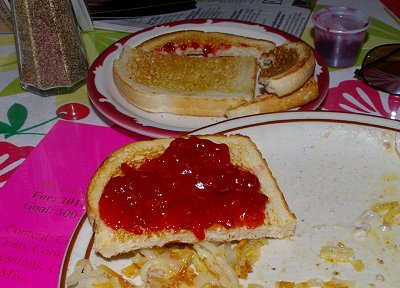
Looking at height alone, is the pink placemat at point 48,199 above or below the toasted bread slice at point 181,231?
below

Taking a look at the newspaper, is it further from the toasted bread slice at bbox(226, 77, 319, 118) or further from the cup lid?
the toasted bread slice at bbox(226, 77, 319, 118)

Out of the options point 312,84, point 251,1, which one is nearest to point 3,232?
point 312,84

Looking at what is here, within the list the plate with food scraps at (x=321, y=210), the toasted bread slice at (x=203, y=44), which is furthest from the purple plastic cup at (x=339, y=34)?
the plate with food scraps at (x=321, y=210)

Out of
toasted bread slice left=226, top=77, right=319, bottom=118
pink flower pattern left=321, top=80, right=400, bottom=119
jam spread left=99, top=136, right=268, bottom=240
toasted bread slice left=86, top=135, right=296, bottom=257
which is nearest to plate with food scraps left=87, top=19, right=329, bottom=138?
toasted bread slice left=226, top=77, right=319, bottom=118

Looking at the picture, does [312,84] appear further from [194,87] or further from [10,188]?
[10,188]

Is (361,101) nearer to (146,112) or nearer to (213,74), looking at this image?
(213,74)

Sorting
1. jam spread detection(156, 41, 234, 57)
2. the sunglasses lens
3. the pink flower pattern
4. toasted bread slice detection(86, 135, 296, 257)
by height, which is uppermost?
toasted bread slice detection(86, 135, 296, 257)

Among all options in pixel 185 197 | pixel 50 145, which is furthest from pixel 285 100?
pixel 50 145

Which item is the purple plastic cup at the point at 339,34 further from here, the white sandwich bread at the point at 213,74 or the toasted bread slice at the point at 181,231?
the toasted bread slice at the point at 181,231
